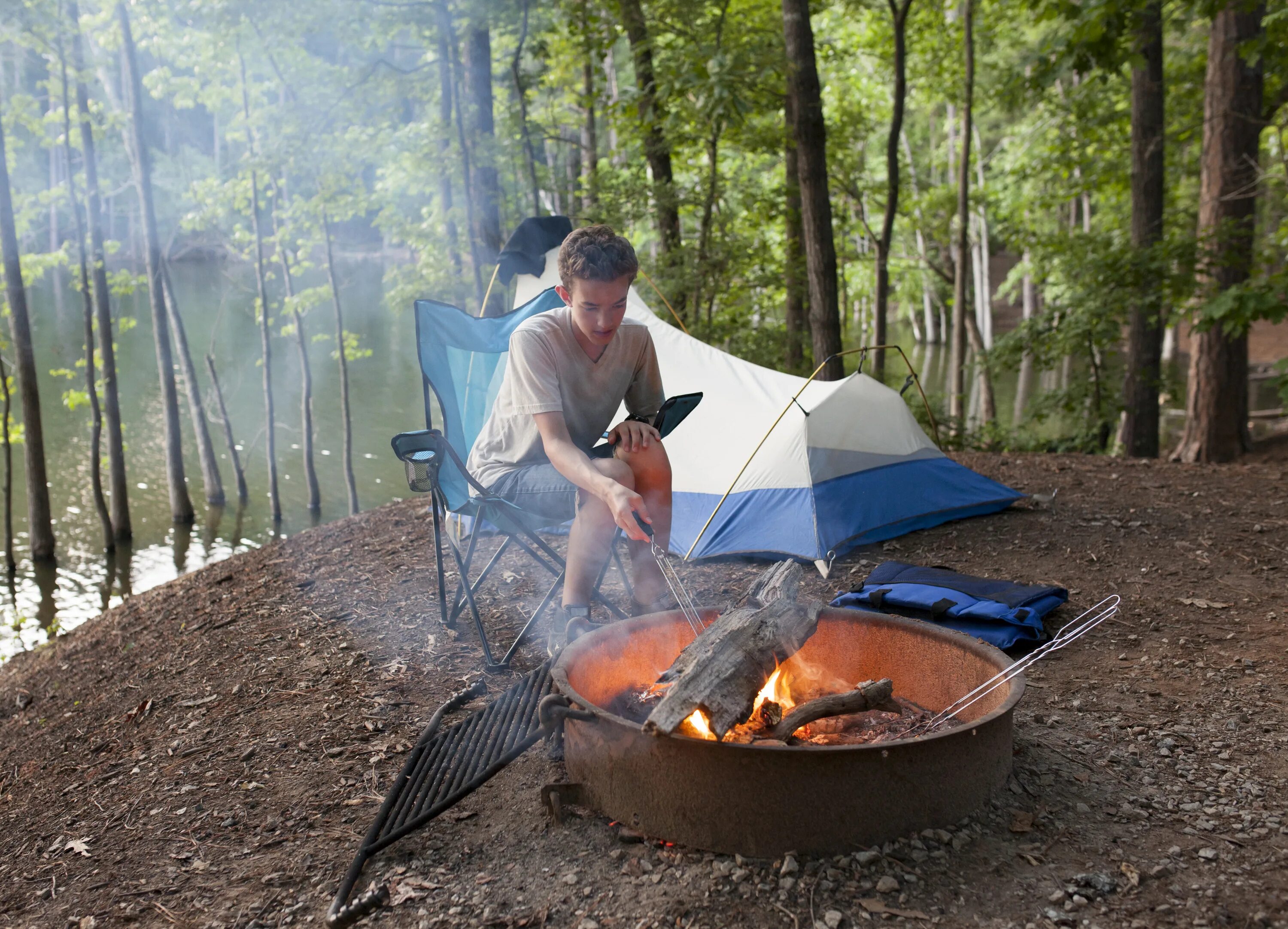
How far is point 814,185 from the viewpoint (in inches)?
199

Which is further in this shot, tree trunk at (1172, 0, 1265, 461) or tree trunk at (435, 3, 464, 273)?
tree trunk at (435, 3, 464, 273)

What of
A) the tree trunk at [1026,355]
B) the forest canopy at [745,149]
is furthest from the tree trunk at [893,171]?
the tree trunk at [1026,355]

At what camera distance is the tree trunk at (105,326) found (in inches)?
386

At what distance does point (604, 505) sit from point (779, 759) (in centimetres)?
93

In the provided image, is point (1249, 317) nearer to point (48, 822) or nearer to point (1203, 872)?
point (1203, 872)

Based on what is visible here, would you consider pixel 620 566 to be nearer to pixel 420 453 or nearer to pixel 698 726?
pixel 420 453

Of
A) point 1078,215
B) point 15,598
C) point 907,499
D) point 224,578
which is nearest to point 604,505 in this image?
point 907,499

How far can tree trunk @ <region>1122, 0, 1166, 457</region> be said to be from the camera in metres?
6.70

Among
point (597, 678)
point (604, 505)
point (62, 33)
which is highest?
point (62, 33)

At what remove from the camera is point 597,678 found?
1981 mm

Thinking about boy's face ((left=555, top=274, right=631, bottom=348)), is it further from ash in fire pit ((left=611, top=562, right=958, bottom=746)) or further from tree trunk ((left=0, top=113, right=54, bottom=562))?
tree trunk ((left=0, top=113, right=54, bottom=562))

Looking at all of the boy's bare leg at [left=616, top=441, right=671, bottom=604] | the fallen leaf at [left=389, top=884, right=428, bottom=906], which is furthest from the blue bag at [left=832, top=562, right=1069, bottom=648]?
the fallen leaf at [left=389, top=884, right=428, bottom=906]

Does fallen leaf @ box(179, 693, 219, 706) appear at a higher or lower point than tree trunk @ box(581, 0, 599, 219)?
lower

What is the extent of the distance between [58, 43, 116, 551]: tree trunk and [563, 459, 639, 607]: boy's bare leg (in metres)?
8.70
